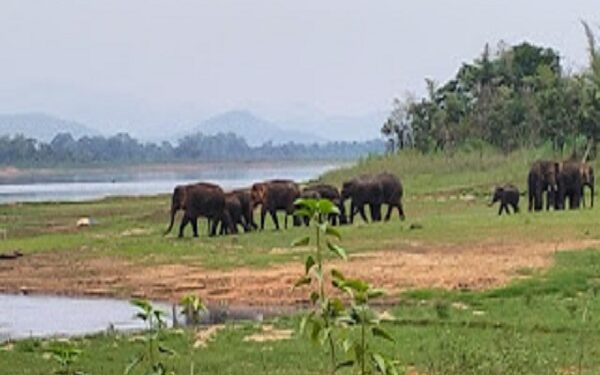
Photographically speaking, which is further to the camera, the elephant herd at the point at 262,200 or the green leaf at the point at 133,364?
the elephant herd at the point at 262,200

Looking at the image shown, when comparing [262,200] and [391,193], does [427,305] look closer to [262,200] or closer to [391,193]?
[391,193]

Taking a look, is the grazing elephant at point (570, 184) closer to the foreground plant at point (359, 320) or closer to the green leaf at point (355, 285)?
the foreground plant at point (359, 320)

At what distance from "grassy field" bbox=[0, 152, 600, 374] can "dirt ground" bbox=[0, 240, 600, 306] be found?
1.98ft

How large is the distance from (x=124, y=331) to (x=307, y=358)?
484cm

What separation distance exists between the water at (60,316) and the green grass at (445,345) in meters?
2.47

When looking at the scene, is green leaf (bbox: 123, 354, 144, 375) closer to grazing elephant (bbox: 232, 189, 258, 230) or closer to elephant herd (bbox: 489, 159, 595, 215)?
grazing elephant (bbox: 232, 189, 258, 230)

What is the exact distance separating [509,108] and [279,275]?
39.6 m

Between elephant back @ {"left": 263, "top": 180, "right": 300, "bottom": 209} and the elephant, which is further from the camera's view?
the elephant

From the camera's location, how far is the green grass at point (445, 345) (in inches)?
520

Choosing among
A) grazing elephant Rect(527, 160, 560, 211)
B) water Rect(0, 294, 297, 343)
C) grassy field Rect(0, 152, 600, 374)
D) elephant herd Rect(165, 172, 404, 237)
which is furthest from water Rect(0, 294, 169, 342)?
grazing elephant Rect(527, 160, 560, 211)

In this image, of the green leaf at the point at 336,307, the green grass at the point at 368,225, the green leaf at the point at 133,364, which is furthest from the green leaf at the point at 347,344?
the green grass at the point at 368,225

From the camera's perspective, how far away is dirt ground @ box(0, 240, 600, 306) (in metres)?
22.5

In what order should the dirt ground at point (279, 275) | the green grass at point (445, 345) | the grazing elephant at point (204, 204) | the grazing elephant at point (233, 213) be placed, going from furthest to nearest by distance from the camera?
the grazing elephant at point (233, 213) → the grazing elephant at point (204, 204) → the dirt ground at point (279, 275) → the green grass at point (445, 345)

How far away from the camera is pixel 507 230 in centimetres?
2947
